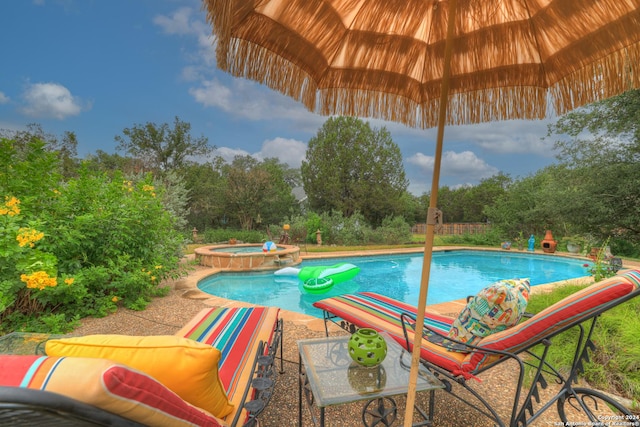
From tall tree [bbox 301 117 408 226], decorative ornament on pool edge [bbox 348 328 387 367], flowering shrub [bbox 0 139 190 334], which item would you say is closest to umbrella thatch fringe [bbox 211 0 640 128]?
decorative ornament on pool edge [bbox 348 328 387 367]

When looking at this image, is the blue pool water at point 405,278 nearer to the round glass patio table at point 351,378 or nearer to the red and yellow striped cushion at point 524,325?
the red and yellow striped cushion at point 524,325

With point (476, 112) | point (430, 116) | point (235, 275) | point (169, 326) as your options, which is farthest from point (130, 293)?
point (476, 112)

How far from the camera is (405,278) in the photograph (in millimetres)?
9445

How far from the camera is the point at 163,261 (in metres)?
5.26

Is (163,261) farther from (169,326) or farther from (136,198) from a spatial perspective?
(169,326)

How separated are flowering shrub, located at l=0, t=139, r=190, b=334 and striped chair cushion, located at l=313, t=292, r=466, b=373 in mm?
2949

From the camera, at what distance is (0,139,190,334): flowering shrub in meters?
3.22

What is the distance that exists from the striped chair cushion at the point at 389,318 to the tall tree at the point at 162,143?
76.9 ft

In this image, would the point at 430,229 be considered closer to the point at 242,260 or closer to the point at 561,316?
the point at 561,316

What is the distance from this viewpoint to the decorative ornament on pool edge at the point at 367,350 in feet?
6.00

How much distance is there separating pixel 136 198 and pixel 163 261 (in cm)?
115

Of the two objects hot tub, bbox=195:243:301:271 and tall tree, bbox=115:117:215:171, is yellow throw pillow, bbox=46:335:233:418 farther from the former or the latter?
tall tree, bbox=115:117:215:171

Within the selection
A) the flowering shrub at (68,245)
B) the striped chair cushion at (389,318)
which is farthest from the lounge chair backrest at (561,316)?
the flowering shrub at (68,245)

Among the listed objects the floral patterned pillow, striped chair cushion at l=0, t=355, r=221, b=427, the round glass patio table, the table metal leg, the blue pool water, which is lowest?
the blue pool water
